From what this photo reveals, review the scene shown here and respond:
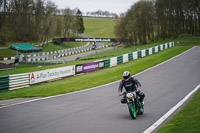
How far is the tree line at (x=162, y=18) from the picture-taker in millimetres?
71500

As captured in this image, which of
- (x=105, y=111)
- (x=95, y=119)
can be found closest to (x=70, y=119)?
(x=95, y=119)

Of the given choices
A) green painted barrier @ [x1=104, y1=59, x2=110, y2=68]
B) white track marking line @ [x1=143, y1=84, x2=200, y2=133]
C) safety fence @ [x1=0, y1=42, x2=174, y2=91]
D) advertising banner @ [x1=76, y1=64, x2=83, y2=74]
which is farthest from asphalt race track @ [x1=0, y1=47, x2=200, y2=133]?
green painted barrier @ [x1=104, y1=59, x2=110, y2=68]

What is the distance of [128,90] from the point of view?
1043 cm

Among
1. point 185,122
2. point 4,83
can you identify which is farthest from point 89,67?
point 185,122

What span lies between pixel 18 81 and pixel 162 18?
6120 cm

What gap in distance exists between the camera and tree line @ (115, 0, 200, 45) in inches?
2815

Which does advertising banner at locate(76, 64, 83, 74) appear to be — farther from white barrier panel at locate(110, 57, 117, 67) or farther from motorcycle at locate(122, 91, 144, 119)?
motorcycle at locate(122, 91, 144, 119)

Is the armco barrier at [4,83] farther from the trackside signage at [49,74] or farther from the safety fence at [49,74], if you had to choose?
the trackside signage at [49,74]

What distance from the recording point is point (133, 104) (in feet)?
32.3

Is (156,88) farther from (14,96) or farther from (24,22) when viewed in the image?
(24,22)

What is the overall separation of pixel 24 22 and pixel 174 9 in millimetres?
51697

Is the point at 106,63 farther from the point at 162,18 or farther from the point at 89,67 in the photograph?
the point at 162,18

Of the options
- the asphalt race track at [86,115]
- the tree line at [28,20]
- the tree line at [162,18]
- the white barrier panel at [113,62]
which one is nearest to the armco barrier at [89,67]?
the white barrier panel at [113,62]

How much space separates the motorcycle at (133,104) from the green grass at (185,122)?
Answer: 1436mm
